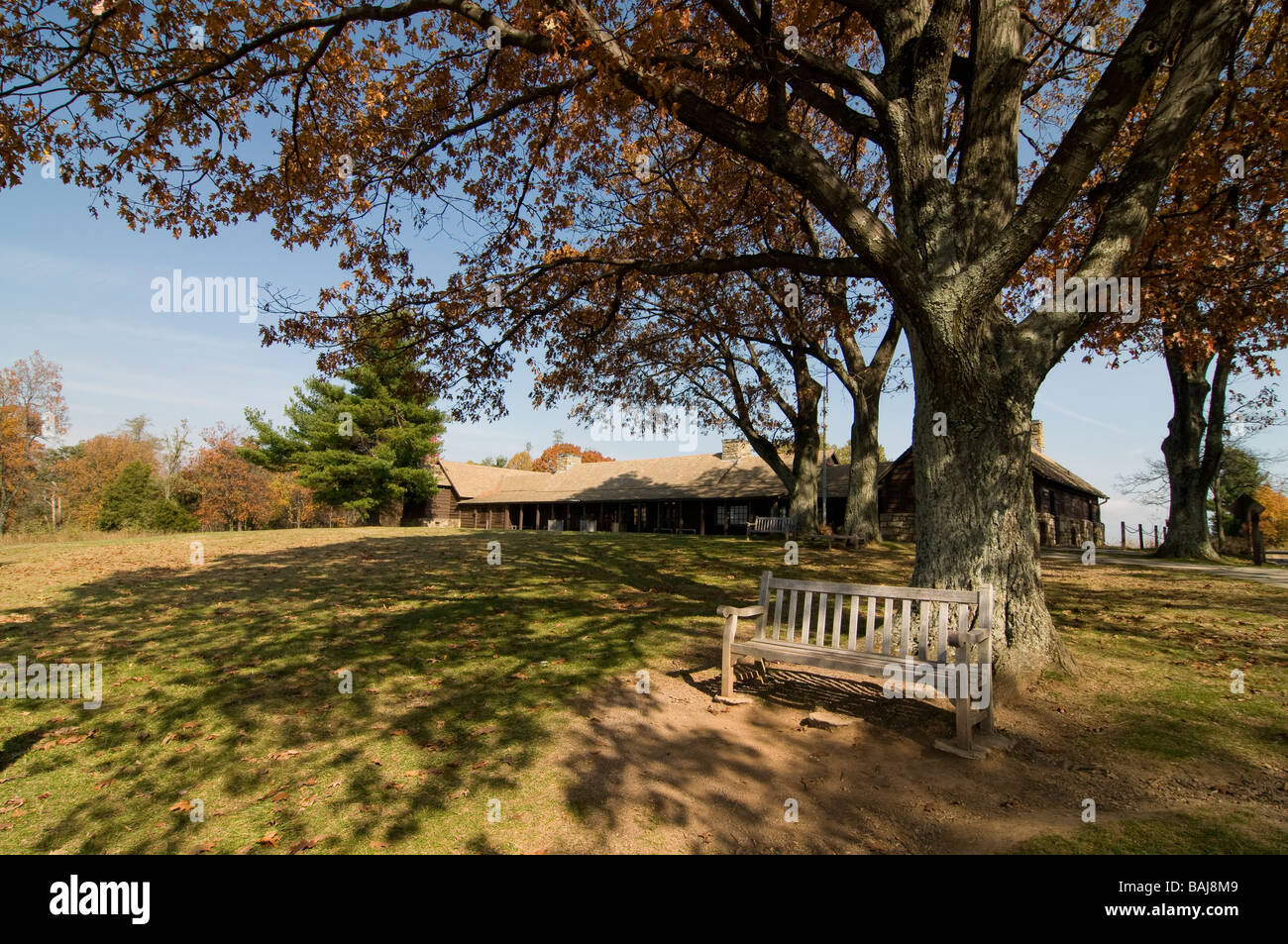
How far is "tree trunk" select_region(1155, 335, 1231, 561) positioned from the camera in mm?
18875

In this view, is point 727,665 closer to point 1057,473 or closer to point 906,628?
point 906,628

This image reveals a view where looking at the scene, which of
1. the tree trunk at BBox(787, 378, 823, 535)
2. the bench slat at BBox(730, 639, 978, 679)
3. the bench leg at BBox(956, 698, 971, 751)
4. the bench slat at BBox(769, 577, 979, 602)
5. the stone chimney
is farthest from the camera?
the stone chimney

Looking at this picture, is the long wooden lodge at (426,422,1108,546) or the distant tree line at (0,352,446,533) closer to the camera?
the long wooden lodge at (426,422,1108,546)

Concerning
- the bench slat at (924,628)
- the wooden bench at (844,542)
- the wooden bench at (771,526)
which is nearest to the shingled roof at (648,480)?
the wooden bench at (771,526)

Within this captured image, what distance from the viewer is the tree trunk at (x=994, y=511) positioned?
6000mm

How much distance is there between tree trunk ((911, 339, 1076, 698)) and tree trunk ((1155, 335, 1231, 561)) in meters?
17.8

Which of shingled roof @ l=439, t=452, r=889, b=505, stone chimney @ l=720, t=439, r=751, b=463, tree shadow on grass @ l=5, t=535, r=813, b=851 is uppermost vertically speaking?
stone chimney @ l=720, t=439, r=751, b=463

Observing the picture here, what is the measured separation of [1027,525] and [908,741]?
8.68 ft

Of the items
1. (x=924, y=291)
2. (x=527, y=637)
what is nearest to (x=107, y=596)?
(x=527, y=637)

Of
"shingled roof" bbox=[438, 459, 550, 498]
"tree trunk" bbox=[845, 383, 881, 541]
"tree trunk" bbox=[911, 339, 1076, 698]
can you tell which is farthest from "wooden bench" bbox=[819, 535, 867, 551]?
"shingled roof" bbox=[438, 459, 550, 498]

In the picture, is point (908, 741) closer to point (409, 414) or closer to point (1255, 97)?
point (1255, 97)

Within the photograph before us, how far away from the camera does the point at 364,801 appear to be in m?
4.11

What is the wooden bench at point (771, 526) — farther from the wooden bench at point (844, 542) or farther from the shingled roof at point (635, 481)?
the wooden bench at point (844, 542)

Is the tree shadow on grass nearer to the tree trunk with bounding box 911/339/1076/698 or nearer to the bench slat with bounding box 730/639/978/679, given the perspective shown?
Answer: the bench slat with bounding box 730/639/978/679
